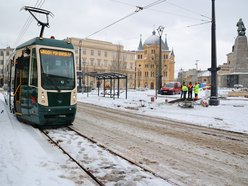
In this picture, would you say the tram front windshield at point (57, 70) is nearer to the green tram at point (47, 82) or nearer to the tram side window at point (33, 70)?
the green tram at point (47, 82)

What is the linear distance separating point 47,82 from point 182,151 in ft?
17.4

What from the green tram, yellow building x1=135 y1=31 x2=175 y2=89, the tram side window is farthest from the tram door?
yellow building x1=135 y1=31 x2=175 y2=89

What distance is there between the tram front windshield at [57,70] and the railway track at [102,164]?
88.9 inches

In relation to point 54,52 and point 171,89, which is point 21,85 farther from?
point 171,89

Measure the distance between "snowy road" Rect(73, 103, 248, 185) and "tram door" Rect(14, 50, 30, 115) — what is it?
2.24 metres

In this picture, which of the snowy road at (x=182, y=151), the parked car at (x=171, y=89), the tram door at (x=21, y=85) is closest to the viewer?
the snowy road at (x=182, y=151)

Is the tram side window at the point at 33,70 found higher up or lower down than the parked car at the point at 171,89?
higher up

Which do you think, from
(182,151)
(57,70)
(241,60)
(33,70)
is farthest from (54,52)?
(241,60)

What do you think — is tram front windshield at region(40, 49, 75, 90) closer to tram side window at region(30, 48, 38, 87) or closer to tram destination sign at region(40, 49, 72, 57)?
tram destination sign at region(40, 49, 72, 57)


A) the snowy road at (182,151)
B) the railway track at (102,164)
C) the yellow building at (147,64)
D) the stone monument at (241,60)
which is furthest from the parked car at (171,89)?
the yellow building at (147,64)

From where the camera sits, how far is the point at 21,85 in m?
10.0

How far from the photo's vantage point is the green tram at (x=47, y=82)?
8.90 meters

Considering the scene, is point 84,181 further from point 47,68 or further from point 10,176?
point 47,68

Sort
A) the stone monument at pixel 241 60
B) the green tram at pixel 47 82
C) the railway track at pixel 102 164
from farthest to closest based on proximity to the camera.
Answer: the stone monument at pixel 241 60
the green tram at pixel 47 82
the railway track at pixel 102 164
